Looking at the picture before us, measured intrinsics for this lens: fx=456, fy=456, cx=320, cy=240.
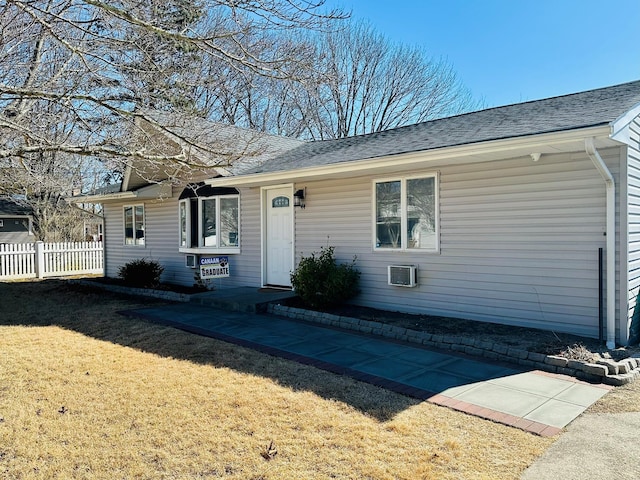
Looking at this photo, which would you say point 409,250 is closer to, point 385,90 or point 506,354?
point 506,354

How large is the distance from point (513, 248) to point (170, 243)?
360 inches

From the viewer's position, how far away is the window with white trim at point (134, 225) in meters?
13.7

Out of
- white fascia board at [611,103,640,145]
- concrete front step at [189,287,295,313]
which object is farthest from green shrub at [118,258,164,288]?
white fascia board at [611,103,640,145]

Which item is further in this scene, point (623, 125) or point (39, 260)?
point (39, 260)

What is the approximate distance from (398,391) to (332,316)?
309 centimetres

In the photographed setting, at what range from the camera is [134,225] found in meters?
13.9

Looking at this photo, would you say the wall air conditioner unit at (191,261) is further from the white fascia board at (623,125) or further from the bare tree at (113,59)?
the white fascia board at (623,125)

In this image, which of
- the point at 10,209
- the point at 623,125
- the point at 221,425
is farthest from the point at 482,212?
the point at 10,209

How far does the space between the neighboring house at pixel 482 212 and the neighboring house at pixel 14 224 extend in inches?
1006

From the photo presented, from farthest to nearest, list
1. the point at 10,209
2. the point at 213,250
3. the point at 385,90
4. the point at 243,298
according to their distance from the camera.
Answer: the point at 10,209, the point at 385,90, the point at 213,250, the point at 243,298

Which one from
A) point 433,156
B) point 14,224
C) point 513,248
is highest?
point 433,156

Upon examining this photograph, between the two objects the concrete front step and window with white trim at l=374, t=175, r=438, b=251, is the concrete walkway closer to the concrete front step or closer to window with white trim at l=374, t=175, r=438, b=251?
the concrete front step

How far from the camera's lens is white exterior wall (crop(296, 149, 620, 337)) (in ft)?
19.8

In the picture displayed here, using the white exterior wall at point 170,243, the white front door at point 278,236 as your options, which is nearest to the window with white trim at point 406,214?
the white front door at point 278,236
